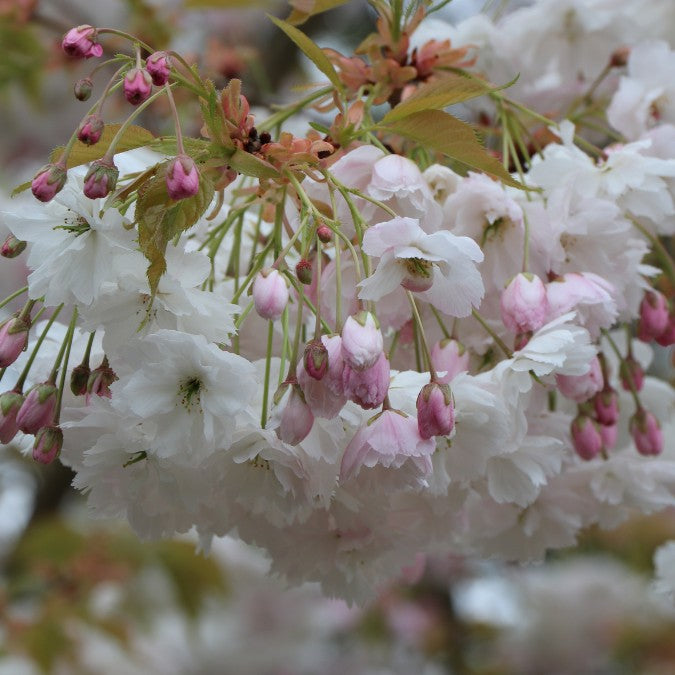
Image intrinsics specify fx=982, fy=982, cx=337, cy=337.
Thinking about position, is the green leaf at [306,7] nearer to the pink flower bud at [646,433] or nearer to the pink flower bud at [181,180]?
the pink flower bud at [181,180]

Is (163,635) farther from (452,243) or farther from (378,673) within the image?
(452,243)

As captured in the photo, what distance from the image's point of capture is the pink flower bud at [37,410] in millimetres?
938

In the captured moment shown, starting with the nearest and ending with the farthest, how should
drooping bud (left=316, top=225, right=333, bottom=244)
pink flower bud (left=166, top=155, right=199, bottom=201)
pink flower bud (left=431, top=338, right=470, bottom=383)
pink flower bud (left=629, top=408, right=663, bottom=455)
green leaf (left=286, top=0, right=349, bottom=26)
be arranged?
1. pink flower bud (left=166, top=155, right=199, bottom=201)
2. drooping bud (left=316, top=225, right=333, bottom=244)
3. pink flower bud (left=431, top=338, right=470, bottom=383)
4. green leaf (left=286, top=0, right=349, bottom=26)
5. pink flower bud (left=629, top=408, right=663, bottom=455)

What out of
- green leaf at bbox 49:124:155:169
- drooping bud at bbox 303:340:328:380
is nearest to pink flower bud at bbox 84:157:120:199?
green leaf at bbox 49:124:155:169

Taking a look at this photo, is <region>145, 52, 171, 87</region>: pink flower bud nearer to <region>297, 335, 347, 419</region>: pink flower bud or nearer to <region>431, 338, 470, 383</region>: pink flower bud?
<region>297, 335, 347, 419</region>: pink flower bud

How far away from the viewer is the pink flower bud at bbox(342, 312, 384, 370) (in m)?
0.81

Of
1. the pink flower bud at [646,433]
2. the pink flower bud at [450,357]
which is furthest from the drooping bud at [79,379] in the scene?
the pink flower bud at [646,433]

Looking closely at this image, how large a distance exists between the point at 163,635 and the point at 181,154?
3689mm

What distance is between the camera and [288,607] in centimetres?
464

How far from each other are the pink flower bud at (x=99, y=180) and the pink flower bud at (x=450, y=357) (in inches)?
15.9

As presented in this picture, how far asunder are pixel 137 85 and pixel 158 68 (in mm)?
24

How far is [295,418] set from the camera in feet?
2.78

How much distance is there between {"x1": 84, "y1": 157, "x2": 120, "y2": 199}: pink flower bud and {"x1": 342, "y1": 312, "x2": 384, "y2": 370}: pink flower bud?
0.75ft

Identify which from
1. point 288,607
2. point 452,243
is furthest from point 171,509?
point 288,607
